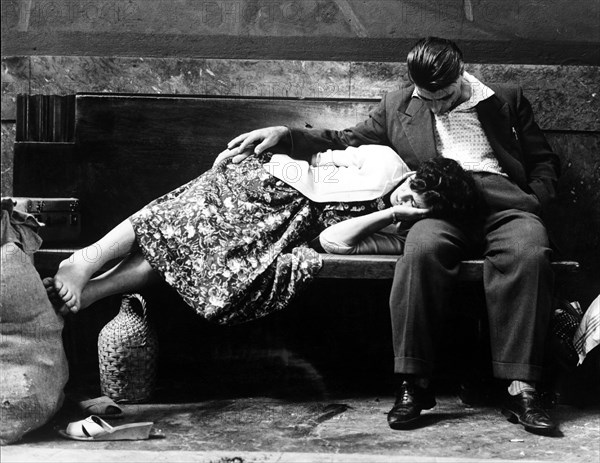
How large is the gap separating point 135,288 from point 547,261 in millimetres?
1910

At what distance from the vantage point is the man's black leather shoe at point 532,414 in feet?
11.2

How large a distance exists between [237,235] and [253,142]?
568 mm

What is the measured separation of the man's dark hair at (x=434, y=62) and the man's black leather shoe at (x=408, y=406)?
1417mm

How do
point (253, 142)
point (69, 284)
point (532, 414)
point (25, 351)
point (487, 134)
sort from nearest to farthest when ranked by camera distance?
1. point (25, 351)
2. point (532, 414)
3. point (69, 284)
4. point (487, 134)
5. point (253, 142)

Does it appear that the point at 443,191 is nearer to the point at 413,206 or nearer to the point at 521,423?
the point at 413,206

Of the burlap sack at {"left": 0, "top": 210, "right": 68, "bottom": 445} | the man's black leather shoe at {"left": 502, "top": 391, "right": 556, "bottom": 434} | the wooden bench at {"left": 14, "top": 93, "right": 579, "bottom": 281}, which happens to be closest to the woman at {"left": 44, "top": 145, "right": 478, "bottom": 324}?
the burlap sack at {"left": 0, "top": 210, "right": 68, "bottom": 445}

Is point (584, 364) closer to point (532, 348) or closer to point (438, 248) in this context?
point (532, 348)

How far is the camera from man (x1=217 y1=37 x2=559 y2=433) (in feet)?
11.4

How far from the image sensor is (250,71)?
4477 mm

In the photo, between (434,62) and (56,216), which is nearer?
(434,62)

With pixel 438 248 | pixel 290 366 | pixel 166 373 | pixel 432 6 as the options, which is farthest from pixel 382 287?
pixel 432 6

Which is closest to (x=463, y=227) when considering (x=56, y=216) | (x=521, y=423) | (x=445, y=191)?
(x=445, y=191)

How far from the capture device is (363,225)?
12.2 ft

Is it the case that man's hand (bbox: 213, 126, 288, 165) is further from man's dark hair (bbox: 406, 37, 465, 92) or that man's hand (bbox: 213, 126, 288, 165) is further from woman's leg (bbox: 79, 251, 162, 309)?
man's dark hair (bbox: 406, 37, 465, 92)
